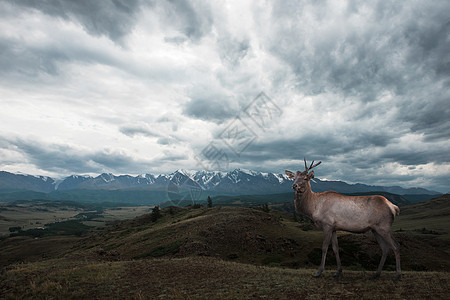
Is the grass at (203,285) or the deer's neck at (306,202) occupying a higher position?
the deer's neck at (306,202)

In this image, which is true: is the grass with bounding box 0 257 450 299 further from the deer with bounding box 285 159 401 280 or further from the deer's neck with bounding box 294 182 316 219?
the deer's neck with bounding box 294 182 316 219

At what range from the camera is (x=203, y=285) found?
Result: 12750 mm

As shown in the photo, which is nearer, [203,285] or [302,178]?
[203,285]

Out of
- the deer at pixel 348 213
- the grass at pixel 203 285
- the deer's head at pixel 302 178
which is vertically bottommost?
the grass at pixel 203 285

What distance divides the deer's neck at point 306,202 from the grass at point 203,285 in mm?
3671

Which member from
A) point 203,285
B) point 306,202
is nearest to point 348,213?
point 306,202

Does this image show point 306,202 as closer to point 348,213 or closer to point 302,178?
point 302,178

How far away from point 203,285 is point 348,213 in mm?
8772

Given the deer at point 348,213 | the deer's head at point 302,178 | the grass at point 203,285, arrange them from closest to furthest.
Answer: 1. the grass at point 203,285
2. the deer at point 348,213
3. the deer's head at point 302,178

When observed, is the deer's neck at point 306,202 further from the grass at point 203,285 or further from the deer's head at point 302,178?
the grass at point 203,285

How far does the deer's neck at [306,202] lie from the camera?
526 inches

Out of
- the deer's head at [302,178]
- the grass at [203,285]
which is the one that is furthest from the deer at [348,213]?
the grass at [203,285]

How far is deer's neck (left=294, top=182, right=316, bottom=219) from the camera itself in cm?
1336

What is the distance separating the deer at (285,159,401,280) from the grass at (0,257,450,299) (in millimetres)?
1417
